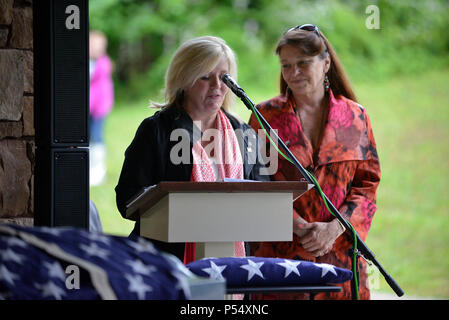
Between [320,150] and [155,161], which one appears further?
[320,150]

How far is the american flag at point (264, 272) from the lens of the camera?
6.24 feet

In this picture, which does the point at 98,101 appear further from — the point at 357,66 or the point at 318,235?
the point at 318,235

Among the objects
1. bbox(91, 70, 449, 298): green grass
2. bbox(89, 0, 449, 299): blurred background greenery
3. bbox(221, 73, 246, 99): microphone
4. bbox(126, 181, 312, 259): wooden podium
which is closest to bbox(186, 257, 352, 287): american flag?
bbox(126, 181, 312, 259): wooden podium

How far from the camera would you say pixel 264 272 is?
1941mm

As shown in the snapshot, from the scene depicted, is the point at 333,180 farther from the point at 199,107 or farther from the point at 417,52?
the point at 417,52

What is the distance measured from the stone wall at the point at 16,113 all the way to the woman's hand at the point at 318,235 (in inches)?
39.9

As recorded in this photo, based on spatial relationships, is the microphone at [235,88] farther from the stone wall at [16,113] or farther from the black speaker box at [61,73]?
the stone wall at [16,113]

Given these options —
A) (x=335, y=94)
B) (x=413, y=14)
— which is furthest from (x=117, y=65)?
(x=335, y=94)

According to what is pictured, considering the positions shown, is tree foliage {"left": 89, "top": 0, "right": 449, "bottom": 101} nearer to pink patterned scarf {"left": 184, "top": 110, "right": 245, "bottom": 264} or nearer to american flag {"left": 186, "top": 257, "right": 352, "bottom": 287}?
pink patterned scarf {"left": 184, "top": 110, "right": 245, "bottom": 264}

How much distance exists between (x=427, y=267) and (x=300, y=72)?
17.2 feet

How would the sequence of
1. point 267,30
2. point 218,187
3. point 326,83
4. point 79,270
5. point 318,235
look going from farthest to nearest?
point 267,30
point 326,83
point 318,235
point 218,187
point 79,270

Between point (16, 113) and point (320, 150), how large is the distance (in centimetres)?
116

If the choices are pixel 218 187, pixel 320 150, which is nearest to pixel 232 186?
pixel 218 187

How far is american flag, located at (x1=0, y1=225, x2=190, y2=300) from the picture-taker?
138cm
